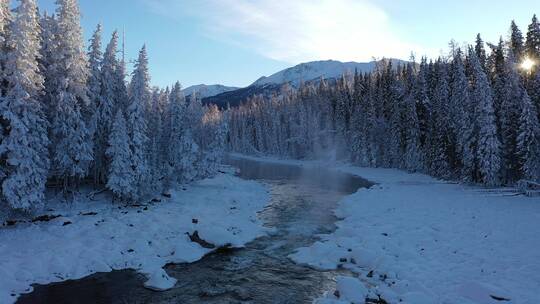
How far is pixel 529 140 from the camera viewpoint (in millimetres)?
42406

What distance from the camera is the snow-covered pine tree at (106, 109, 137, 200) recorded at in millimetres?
34000

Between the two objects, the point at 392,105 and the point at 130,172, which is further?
the point at 392,105

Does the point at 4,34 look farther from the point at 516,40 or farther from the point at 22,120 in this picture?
the point at 516,40

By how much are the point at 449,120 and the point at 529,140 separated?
14157 millimetres

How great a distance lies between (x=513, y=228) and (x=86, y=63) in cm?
3437

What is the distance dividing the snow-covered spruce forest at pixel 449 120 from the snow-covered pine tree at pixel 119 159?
38.8 meters

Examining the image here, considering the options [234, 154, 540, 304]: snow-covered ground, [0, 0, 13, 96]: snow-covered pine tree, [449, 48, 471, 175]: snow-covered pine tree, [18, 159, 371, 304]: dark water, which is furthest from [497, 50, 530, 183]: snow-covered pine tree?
[0, 0, 13, 96]: snow-covered pine tree

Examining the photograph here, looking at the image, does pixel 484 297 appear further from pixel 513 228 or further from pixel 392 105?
pixel 392 105

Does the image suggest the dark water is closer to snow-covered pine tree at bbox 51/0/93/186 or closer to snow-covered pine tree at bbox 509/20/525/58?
snow-covered pine tree at bbox 51/0/93/186

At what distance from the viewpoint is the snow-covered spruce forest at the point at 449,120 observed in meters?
45.2

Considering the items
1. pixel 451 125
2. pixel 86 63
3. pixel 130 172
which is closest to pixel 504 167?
pixel 451 125

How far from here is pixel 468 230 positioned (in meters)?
24.3

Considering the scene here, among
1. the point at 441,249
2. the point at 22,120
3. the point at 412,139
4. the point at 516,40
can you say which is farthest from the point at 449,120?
the point at 22,120

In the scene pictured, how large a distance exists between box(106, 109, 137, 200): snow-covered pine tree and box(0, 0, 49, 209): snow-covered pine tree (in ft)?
20.9
